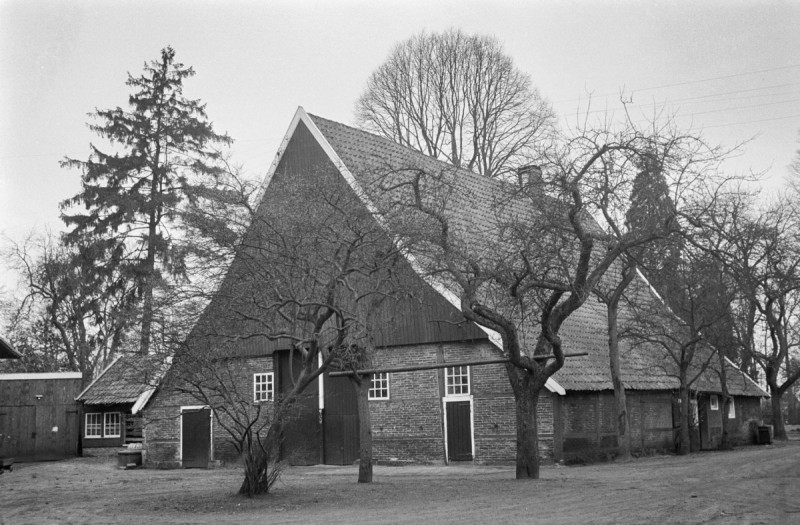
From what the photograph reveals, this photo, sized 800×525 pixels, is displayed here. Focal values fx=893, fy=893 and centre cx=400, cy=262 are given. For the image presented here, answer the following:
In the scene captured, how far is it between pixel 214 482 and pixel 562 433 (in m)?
8.42

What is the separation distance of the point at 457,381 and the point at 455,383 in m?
0.08

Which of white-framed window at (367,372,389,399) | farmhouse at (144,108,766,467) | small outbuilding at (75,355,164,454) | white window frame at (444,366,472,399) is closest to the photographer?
farmhouse at (144,108,766,467)

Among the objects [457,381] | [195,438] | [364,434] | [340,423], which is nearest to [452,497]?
[364,434]

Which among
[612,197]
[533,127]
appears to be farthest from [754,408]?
[612,197]

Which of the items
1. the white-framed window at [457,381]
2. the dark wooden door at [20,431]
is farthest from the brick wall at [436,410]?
the dark wooden door at [20,431]

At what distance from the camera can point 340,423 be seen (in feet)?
82.7

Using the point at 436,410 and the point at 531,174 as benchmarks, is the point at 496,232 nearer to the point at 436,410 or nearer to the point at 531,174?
the point at 436,410

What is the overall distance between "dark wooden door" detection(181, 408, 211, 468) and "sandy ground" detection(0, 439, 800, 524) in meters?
4.22

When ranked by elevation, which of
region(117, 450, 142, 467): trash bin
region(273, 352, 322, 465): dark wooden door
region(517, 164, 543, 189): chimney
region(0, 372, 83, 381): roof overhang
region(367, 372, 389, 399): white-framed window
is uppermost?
region(517, 164, 543, 189): chimney

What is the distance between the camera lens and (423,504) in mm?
14281

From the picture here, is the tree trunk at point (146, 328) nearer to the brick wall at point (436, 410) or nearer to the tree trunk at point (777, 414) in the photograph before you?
the brick wall at point (436, 410)

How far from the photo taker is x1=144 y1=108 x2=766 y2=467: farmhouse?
879 inches

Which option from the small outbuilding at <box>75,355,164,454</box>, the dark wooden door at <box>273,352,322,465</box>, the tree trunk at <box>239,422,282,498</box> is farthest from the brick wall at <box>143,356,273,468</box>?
the tree trunk at <box>239,422,282,498</box>

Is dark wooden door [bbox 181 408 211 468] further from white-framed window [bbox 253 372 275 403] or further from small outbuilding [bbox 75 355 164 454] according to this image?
small outbuilding [bbox 75 355 164 454]
